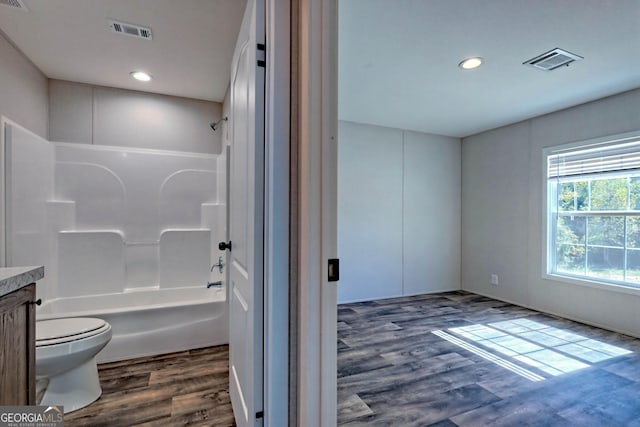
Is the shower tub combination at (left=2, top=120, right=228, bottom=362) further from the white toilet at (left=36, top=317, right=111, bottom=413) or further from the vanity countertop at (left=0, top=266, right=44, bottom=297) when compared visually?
the vanity countertop at (left=0, top=266, right=44, bottom=297)

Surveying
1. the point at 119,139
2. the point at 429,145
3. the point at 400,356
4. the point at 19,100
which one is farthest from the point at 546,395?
the point at 19,100

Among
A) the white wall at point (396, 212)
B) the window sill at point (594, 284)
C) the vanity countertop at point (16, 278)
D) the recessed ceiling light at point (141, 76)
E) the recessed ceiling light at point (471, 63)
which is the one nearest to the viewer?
the vanity countertop at point (16, 278)

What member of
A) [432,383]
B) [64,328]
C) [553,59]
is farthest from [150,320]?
[553,59]

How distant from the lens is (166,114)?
3.06m

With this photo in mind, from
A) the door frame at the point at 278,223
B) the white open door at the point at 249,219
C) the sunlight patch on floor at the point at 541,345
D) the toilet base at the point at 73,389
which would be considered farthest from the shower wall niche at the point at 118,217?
the sunlight patch on floor at the point at 541,345

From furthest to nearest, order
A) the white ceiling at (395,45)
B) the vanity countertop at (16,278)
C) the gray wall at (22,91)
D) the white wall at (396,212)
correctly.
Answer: the white wall at (396,212) → the gray wall at (22,91) → the white ceiling at (395,45) → the vanity countertop at (16,278)

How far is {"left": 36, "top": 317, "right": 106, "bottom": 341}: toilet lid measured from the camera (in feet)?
5.79

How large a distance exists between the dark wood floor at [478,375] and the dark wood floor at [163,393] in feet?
2.60

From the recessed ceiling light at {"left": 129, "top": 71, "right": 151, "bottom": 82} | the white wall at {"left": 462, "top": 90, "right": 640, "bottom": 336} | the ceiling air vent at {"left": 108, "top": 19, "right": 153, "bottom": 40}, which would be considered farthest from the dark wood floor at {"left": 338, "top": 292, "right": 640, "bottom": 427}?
the recessed ceiling light at {"left": 129, "top": 71, "right": 151, "bottom": 82}

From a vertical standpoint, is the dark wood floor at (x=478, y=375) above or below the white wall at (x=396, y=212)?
below

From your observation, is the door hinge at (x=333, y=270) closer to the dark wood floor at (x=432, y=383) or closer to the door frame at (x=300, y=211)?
the door frame at (x=300, y=211)

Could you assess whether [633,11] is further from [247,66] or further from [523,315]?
[523,315]

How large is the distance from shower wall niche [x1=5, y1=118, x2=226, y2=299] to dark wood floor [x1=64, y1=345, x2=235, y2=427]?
2.81 feet

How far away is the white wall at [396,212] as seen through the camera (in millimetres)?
4004
